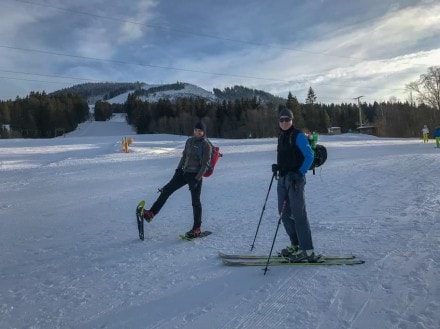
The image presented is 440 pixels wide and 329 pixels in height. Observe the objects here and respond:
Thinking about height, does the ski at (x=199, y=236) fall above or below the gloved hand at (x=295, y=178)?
below

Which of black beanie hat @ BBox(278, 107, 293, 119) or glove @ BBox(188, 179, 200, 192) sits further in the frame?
glove @ BBox(188, 179, 200, 192)

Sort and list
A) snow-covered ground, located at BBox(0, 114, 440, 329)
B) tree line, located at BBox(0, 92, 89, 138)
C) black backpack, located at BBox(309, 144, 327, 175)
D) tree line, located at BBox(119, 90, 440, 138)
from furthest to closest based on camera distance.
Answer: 1. tree line, located at BBox(0, 92, 89, 138)
2. tree line, located at BBox(119, 90, 440, 138)
3. black backpack, located at BBox(309, 144, 327, 175)
4. snow-covered ground, located at BBox(0, 114, 440, 329)

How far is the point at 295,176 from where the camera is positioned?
4801mm

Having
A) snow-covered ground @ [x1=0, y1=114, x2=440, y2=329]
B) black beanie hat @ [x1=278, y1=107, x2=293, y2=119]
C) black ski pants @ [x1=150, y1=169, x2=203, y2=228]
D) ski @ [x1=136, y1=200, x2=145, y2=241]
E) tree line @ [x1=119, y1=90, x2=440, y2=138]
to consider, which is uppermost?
tree line @ [x1=119, y1=90, x2=440, y2=138]

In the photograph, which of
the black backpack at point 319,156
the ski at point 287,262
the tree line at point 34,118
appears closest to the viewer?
the ski at point 287,262

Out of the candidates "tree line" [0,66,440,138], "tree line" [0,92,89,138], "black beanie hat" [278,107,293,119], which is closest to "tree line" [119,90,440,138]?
"tree line" [0,66,440,138]

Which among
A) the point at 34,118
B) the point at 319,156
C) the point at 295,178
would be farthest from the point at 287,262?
the point at 34,118

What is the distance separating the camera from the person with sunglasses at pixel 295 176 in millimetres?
4750

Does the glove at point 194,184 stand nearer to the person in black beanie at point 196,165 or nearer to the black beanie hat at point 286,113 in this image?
the person in black beanie at point 196,165

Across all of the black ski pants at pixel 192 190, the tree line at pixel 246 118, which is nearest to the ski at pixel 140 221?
the black ski pants at pixel 192 190

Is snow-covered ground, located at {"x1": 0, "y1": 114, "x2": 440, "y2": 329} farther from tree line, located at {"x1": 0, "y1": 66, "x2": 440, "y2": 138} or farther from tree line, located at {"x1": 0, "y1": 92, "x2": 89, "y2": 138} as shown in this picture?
tree line, located at {"x1": 0, "y1": 92, "x2": 89, "y2": 138}

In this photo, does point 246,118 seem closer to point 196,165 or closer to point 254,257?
point 196,165

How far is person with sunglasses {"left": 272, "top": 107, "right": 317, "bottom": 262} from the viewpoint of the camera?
475cm

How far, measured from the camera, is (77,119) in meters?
116
